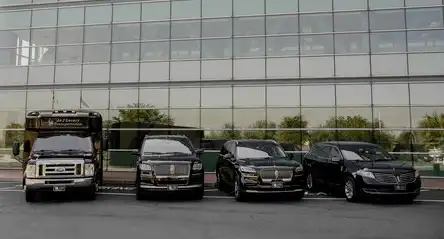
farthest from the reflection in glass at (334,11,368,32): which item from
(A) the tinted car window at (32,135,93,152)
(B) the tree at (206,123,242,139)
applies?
(A) the tinted car window at (32,135,93,152)

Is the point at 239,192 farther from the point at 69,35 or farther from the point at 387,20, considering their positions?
the point at 69,35

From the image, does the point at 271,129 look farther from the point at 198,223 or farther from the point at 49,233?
the point at 49,233

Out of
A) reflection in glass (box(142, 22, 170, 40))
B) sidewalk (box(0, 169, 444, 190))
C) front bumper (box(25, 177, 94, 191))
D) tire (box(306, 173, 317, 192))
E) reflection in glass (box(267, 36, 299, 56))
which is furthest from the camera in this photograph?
reflection in glass (box(142, 22, 170, 40))

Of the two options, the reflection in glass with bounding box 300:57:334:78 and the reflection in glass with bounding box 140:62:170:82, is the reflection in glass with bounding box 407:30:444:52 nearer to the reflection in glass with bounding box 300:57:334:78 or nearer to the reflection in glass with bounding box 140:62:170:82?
the reflection in glass with bounding box 300:57:334:78

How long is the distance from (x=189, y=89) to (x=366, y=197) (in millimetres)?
12864

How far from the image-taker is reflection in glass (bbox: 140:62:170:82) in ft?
74.7

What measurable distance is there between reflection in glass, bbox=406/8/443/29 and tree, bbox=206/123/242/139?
33.3ft

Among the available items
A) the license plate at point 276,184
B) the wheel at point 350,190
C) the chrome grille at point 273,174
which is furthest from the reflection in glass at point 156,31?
the wheel at point 350,190

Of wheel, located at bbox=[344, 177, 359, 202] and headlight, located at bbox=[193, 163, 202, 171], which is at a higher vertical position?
headlight, located at bbox=[193, 163, 202, 171]

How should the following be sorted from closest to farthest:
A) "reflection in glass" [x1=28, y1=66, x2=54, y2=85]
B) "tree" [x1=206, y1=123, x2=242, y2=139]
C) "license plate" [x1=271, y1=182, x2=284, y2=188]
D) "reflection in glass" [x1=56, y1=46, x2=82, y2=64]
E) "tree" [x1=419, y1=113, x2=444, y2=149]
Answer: "license plate" [x1=271, y1=182, x2=284, y2=188] → "tree" [x1=419, y1=113, x2=444, y2=149] → "tree" [x1=206, y1=123, x2=242, y2=139] → "reflection in glass" [x1=28, y1=66, x2=54, y2=85] → "reflection in glass" [x1=56, y1=46, x2=82, y2=64]

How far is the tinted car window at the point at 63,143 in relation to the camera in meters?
12.6

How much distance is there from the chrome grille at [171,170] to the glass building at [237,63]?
10078 mm

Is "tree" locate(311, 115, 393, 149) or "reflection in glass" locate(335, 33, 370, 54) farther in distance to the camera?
"reflection in glass" locate(335, 33, 370, 54)

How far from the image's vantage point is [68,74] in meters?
23.7
